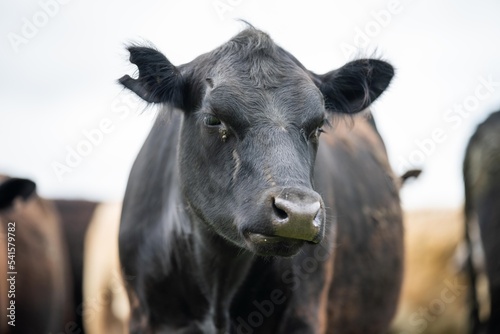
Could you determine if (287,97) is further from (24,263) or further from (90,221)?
(90,221)

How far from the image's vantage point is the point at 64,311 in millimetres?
10344

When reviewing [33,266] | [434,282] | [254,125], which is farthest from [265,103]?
[434,282]

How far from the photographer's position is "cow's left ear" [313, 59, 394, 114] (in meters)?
5.88

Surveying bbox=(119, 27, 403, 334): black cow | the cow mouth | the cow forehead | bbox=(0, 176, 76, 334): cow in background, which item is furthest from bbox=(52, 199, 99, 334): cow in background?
the cow mouth

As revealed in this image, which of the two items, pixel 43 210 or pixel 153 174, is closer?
pixel 153 174

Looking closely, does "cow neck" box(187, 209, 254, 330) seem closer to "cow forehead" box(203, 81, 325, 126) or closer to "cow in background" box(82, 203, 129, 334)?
"cow forehead" box(203, 81, 325, 126)

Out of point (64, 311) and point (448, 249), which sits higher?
point (64, 311)

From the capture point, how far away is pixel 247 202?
4.89m

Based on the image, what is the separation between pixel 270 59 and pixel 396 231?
3150mm

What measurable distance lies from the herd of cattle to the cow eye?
0.01 m

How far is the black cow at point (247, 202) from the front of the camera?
4.90 m

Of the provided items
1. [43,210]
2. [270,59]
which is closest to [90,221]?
[43,210]

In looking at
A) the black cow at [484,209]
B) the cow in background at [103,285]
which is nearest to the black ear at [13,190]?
the cow in background at [103,285]

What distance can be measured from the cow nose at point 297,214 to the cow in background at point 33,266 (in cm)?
483
